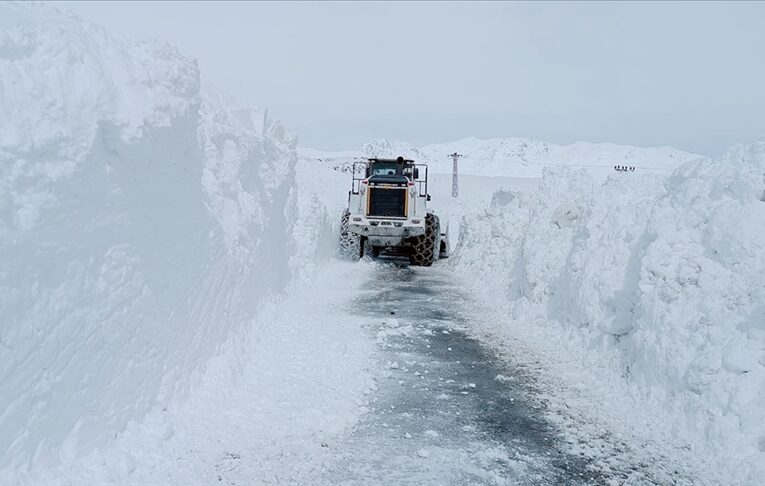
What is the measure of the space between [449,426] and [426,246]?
12512 millimetres

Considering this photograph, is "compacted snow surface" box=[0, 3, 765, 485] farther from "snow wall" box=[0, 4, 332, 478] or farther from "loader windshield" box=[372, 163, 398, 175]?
"loader windshield" box=[372, 163, 398, 175]

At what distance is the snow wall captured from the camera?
130 inches

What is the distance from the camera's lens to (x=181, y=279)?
5.36m

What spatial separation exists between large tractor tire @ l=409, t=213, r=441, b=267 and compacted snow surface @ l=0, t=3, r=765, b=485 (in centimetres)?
871

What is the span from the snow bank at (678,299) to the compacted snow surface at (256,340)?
2cm

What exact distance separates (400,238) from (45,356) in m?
13.7

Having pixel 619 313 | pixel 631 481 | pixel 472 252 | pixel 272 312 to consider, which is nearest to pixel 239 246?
pixel 272 312

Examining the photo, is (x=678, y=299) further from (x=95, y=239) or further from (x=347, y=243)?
(x=347, y=243)

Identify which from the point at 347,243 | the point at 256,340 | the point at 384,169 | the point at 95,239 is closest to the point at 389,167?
the point at 384,169

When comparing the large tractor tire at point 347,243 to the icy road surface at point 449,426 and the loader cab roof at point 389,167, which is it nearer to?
the loader cab roof at point 389,167

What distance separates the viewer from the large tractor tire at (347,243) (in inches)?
709

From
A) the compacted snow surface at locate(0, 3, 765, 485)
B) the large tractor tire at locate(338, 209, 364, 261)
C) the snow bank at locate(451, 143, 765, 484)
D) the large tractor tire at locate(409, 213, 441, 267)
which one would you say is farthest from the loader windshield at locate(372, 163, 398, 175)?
the compacted snow surface at locate(0, 3, 765, 485)

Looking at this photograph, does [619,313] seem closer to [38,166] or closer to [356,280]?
[38,166]

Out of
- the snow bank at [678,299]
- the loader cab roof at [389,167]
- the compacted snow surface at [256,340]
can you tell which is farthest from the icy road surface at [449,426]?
the loader cab roof at [389,167]
